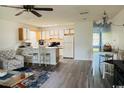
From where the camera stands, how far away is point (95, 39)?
698cm

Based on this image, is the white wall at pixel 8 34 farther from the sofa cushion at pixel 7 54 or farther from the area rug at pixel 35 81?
the area rug at pixel 35 81

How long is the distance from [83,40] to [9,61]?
166 inches

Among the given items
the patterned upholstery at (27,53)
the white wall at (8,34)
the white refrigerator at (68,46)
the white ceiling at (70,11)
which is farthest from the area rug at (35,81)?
the white refrigerator at (68,46)

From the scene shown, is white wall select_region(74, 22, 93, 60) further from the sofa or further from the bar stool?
the sofa

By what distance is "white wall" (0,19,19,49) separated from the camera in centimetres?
654

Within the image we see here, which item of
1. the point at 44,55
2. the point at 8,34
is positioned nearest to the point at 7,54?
the point at 8,34

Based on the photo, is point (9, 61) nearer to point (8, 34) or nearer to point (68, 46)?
point (8, 34)

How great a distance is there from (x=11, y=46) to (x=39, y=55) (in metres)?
1.49

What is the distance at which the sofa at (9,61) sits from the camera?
5.66m

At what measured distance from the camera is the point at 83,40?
814cm

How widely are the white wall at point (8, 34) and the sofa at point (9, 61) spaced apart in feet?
1.87

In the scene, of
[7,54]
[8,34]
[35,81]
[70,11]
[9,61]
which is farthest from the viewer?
[8,34]

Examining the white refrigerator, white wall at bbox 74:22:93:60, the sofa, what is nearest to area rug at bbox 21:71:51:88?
the sofa
